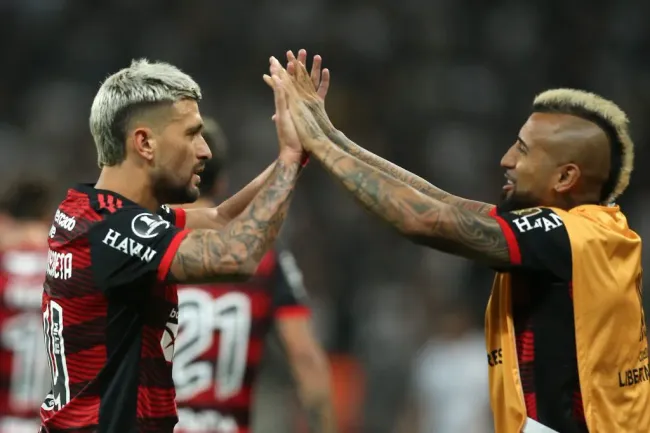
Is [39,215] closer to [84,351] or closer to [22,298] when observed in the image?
[22,298]

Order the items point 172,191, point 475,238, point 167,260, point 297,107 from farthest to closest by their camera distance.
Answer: point 297,107 < point 172,191 < point 475,238 < point 167,260

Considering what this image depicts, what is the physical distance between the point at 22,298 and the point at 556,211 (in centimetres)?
332

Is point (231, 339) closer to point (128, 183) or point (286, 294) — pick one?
point (286, 294)

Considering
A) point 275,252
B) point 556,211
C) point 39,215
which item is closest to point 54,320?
point 556,211

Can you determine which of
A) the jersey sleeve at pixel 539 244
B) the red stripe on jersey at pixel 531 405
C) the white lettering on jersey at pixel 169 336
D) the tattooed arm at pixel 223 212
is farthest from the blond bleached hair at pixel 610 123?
the white lettering on jersey at pixel 169 336

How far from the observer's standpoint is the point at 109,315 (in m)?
3.92

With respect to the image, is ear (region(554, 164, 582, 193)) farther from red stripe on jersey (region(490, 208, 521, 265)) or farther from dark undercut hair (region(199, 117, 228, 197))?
dark undercut hair (region(199, 117, 228, 197))

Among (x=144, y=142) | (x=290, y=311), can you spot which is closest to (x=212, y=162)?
(x=290, y=311)

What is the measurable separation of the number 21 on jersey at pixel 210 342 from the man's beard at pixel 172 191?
1.60 m

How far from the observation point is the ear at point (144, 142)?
162 inches

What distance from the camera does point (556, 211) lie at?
4.10 meters

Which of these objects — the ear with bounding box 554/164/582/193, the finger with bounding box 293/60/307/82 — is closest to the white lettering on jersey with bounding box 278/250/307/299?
the finger with bounding box 293/60/307/82

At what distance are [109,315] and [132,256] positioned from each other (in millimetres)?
227

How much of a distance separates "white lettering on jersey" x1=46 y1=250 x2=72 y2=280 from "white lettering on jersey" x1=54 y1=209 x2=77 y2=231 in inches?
3.6
